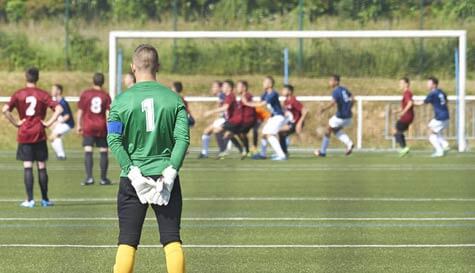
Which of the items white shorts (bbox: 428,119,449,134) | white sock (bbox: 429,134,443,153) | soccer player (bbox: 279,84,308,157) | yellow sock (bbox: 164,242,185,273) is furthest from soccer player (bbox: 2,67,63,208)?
white sock (bbox: 429,134,443,153)

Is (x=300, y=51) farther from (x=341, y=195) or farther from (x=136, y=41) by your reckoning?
(x=341, y=195)

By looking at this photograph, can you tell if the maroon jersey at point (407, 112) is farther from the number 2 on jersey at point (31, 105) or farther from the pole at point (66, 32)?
the number 2 on jersey at point (31, 105)

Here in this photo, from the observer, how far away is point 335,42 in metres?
37.5

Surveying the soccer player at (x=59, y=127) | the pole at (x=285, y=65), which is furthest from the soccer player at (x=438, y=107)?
the soccer player at (x=59, y=127)

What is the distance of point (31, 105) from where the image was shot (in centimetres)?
1620

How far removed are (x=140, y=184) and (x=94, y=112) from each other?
11958 millimetres

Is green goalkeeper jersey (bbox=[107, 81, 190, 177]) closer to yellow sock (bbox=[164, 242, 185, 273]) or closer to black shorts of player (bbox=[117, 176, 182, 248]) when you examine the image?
black shorts of player (bbox=[117, 176, 182, 248])

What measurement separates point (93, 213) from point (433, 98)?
14198 mm

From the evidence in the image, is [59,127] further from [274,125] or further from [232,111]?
[274,125]

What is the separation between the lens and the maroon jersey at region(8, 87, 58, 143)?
16.1 meters

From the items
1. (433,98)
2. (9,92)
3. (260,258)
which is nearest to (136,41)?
(9,92)

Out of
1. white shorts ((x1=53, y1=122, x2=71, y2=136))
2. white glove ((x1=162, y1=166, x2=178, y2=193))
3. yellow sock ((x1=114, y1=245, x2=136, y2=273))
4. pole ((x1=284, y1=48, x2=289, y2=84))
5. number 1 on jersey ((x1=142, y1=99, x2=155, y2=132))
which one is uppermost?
pole ((x1=284, y1=48, x2=289, y2=84))

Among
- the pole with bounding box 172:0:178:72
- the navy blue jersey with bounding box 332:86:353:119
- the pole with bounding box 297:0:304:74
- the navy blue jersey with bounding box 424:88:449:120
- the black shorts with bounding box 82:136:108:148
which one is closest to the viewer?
the black shorts with bounding box 82:136:108:148

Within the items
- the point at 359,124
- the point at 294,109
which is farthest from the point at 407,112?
the point at 359,124
